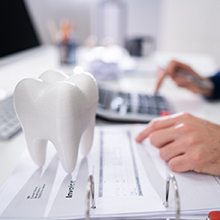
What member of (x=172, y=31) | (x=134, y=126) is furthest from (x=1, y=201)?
(x=172, y=31)

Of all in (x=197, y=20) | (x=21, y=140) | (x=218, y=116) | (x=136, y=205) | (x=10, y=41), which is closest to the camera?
(x=136, y=205)

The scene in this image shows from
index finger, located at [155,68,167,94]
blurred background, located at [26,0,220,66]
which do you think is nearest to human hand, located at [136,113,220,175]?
index finger, located at [155,68,167,94]

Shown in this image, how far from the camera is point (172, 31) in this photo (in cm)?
207

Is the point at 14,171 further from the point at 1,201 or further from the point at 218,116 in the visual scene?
the point at 218,116

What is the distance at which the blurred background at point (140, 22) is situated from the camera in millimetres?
1664

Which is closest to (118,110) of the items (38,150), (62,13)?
(38,150)

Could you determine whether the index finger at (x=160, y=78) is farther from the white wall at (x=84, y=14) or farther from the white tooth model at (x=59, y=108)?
the white wall at (x=84, y=14)

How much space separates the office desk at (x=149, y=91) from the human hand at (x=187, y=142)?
189 mm

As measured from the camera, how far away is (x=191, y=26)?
2.06 m

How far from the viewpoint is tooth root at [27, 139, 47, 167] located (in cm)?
44

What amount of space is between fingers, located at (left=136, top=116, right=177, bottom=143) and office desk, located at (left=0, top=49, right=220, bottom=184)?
0.14m

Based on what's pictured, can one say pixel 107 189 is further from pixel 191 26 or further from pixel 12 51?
pixel 191 26

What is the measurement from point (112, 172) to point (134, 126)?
7.8 inches

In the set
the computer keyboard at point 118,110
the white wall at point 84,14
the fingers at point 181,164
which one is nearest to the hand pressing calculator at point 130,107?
the computer keyboard at point 118,110
